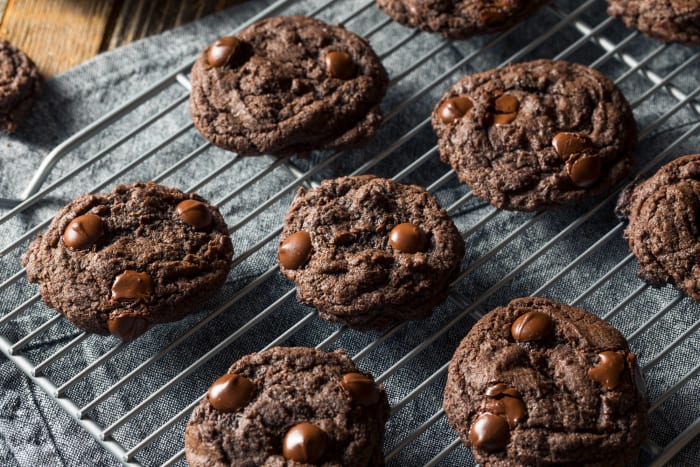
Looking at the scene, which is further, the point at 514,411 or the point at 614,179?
the point at 614,179

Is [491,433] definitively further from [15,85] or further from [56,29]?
[56,29]

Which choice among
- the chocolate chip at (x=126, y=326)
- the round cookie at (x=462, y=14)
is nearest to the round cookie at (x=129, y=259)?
the chocolate chip at (x=126, y=326)

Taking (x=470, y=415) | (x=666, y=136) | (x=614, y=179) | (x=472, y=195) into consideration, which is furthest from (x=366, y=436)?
(x=666, y=136)

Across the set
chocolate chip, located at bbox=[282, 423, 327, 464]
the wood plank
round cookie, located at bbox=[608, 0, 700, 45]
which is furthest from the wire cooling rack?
the wood plank

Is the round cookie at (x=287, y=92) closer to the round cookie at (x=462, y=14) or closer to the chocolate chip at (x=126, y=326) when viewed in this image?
the round cookie at (x=462, y=14)

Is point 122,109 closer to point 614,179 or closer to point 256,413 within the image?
point 256,413

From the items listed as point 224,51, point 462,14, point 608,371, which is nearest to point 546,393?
point 608,371
